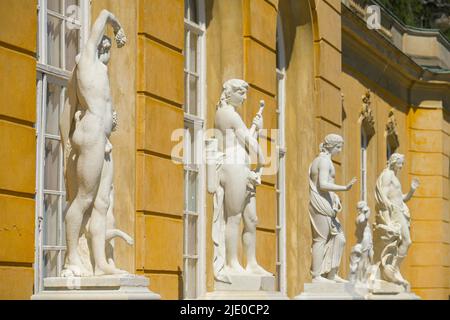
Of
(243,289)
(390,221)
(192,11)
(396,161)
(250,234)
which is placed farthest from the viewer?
(390,221)

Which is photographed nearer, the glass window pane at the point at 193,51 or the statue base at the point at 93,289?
the statue base at the point at 93,289

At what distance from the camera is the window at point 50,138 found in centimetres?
1148

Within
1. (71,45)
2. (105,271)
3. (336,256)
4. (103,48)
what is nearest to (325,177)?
(336,256)

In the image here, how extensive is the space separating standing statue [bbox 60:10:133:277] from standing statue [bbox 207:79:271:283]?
2689 mm

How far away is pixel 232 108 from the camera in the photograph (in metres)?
12.7

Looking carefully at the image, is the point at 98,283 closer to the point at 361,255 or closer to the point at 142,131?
the point at 142,131

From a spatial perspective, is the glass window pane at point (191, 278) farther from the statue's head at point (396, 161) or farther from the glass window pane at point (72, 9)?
the statue's head at point (396, 161)

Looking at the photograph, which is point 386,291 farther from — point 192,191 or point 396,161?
point 192,191

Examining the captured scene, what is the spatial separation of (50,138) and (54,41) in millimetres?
949

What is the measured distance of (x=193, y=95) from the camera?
15.6m

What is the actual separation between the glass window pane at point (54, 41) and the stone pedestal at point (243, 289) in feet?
8.58

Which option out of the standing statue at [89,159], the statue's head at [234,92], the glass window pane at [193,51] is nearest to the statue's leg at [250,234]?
the statue's head at [234,92]

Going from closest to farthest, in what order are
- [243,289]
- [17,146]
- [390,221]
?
1. [17,146]
2. [243,289]
3. [390,221]
